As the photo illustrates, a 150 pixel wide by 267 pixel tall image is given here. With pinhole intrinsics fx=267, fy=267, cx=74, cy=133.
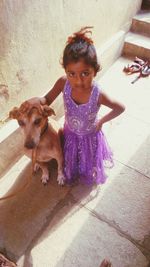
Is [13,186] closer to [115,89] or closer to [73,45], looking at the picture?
[73,45]

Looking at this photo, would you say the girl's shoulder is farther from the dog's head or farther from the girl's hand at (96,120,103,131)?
the girl's hand at (96,120,103,131)

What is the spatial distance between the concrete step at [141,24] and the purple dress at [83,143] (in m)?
2.54

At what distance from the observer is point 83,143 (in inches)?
95.5

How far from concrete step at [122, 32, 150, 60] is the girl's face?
2534 millimetres

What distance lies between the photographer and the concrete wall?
228 centimetres

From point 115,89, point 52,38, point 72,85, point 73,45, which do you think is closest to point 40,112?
point 72,85

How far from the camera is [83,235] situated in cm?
229

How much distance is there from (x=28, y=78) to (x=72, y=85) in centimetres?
85

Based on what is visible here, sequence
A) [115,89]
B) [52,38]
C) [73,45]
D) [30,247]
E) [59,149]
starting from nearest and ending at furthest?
[73,45] < [30,247] < [59,149] < [52,38] < [115,89]

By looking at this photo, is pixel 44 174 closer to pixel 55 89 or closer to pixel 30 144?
pixel 30 144

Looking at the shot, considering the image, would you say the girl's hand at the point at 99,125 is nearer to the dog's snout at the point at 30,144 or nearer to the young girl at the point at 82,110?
the young girl at the point at 82,110

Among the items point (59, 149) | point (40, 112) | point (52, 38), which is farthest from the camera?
point (52, 38)

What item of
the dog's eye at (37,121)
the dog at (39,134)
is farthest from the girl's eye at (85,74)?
the dog's eye at (37,121)

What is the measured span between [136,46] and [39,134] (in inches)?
108
